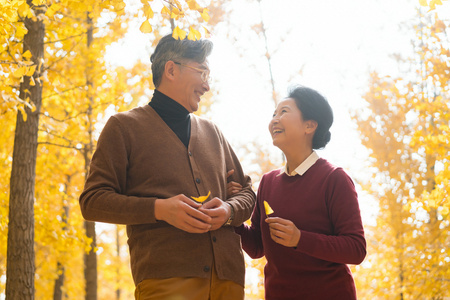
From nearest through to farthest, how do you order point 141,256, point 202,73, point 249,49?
point 141,256, point 202,73, point 249,49

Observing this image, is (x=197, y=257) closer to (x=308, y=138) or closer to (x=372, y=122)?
(x=308, y=138)

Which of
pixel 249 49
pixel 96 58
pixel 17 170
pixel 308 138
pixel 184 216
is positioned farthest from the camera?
pixel 96 58

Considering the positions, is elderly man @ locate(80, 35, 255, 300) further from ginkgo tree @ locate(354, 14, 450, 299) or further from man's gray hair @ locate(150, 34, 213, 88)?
ginkgo tree @ locate(354, 14, 450, 299)

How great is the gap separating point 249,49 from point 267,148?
1441 mm

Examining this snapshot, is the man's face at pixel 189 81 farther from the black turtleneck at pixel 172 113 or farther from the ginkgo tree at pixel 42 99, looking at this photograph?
the ginkgo tree at pixel 42 99

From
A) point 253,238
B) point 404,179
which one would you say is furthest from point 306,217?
point 404,179

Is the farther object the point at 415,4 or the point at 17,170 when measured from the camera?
the point at 415,4

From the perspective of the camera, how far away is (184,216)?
2.00 meters

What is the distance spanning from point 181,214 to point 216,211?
0.21 meters

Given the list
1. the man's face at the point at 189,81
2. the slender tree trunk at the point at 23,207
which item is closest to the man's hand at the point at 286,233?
the man's face at the point at 189,81

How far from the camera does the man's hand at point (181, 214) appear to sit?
2.01m

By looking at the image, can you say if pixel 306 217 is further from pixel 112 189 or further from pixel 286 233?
pixel 112 189

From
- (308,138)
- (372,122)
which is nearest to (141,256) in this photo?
(308,138)

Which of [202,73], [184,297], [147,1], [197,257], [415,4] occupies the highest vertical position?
[415,4]
